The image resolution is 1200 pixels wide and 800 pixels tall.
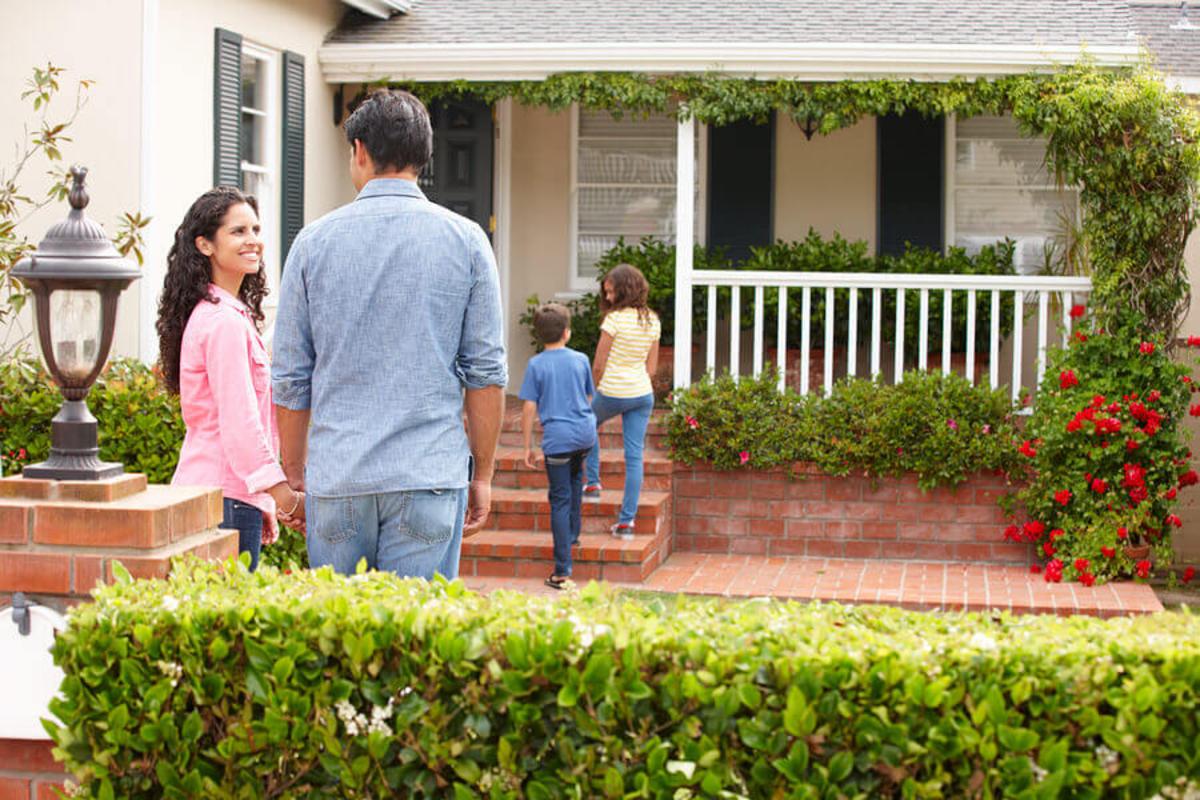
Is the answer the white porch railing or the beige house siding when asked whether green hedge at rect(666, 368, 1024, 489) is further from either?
the beige house siding

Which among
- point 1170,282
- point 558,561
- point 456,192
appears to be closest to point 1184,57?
point 1170,282

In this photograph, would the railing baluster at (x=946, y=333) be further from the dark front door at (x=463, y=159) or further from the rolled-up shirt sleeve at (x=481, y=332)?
the rolled-up shirt sleeve at (x=481, y=332)

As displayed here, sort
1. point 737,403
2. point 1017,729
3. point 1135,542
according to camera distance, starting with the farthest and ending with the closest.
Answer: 1. point 737,403
2. point 1135,542
3. point 1017,729

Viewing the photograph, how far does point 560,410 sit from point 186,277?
12.5 feet

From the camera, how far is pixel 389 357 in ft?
12.6

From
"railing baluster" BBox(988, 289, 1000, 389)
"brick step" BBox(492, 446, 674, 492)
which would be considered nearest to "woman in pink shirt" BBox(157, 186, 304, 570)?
"brick step" BBox(492, 446, 674, 492)

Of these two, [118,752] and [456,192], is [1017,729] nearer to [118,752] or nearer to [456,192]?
[118,752]

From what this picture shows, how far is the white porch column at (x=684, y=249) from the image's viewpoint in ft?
33.3

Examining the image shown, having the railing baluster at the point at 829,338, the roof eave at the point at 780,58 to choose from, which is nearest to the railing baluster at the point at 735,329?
the railing baluster at the point at 829,338

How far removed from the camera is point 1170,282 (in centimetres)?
921

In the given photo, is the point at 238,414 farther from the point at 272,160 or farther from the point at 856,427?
the point at 272,160

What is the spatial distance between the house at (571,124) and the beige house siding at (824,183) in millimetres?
16

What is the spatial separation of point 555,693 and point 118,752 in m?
0.87

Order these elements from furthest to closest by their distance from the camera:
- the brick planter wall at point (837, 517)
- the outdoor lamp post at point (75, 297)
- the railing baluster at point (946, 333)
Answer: the railing baluster at point (946, 333), the brick planter wall at point (837, 517), the outdoor lamp post at point (75, 297)
